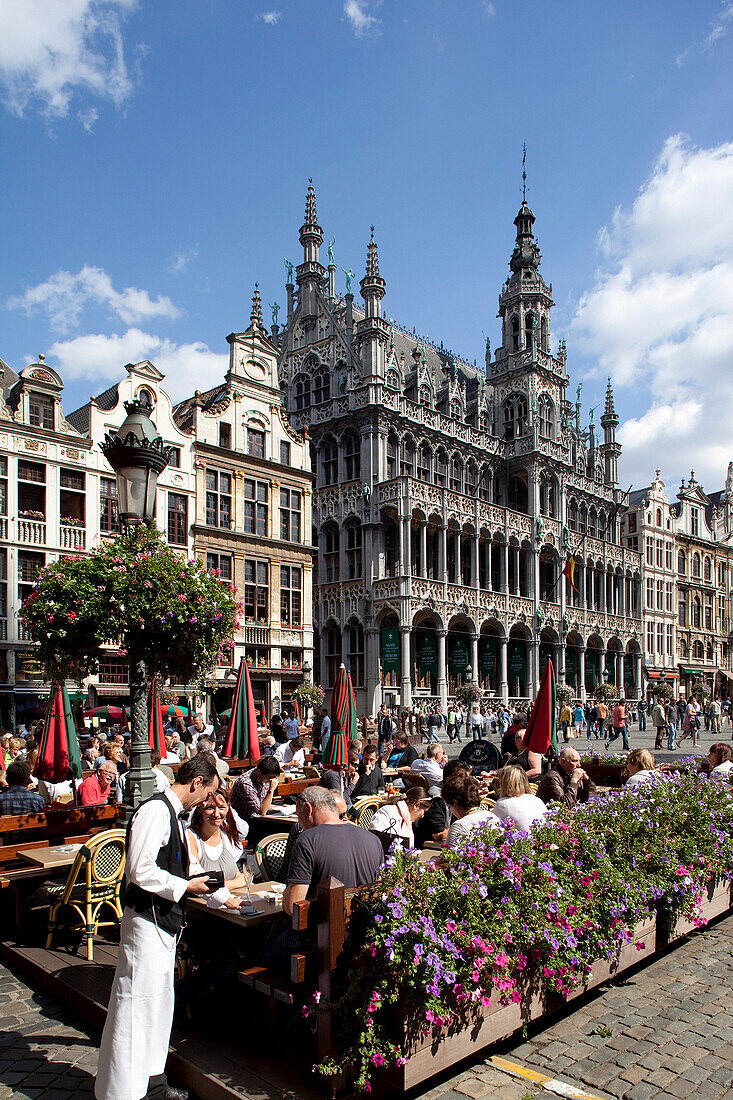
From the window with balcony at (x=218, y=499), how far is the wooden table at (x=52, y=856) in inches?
942

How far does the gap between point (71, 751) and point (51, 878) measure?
156 inches

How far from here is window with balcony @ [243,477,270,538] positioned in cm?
3288

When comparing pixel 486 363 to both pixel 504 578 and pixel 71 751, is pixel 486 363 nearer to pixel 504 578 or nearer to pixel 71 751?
pixel 504 578

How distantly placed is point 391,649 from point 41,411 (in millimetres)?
19016

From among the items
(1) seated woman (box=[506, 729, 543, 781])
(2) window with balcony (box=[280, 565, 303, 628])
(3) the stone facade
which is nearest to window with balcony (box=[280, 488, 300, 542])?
(3) the stone facade

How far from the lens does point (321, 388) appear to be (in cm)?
4278

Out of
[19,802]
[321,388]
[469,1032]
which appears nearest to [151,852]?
[469,1032]

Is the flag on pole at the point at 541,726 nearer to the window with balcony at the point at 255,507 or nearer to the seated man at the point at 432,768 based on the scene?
the seated man at the point at 432,768

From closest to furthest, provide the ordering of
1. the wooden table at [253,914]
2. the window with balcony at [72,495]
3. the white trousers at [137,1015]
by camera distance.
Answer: the white trousers at [137,1015], the wooden table at [253,914], the window with balcony at [72,495]

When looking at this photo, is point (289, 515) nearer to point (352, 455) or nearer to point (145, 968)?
point (352, 455)

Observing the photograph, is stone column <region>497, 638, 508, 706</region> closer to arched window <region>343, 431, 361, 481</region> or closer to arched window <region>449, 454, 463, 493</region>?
arched window <region>449, 454, 463, 493</region>

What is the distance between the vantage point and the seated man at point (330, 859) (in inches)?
188

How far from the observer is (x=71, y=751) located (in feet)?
37.3

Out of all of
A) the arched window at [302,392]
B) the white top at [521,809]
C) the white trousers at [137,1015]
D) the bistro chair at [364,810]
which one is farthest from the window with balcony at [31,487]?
the white trousers at [137,1015]
